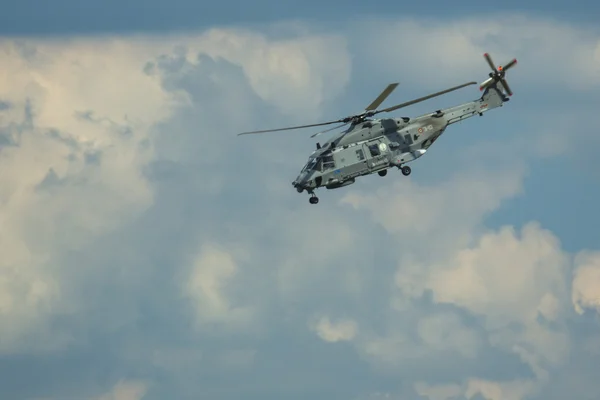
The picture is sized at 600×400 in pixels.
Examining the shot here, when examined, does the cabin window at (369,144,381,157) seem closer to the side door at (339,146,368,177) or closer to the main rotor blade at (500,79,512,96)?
the side door at (339,146,368,177)

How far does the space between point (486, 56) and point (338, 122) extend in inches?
881

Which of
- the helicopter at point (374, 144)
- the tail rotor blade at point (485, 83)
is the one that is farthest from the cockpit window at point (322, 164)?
the tail rotor blade at point (485, 83)

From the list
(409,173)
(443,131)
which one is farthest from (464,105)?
(409,173)

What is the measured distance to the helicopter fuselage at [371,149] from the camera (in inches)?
5241

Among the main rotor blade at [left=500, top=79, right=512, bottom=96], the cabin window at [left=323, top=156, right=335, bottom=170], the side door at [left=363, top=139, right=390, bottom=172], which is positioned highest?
the main rotor blade at [left=500, top=79, right=512, bottom=96]

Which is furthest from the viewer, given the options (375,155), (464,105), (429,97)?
(464,105)

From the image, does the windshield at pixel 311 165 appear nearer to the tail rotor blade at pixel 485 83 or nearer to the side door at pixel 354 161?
the side door at pixel 354 161

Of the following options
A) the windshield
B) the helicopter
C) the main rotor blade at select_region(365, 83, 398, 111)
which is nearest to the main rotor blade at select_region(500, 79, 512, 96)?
the helicopter

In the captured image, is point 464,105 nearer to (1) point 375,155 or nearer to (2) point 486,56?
(2) point 486,56

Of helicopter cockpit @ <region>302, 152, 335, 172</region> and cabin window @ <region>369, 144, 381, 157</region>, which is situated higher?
cabin window @ <region>369, 144, 381, 157</region>

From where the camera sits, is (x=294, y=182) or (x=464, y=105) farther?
(x=464, y=105)

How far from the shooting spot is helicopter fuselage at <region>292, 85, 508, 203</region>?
13312cm

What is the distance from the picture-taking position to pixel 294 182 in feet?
438

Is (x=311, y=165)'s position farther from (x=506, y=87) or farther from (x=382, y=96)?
(x=506, y=87)
